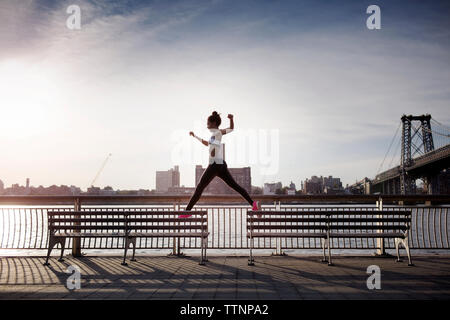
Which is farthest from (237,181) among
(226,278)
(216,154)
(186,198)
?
(226,278)

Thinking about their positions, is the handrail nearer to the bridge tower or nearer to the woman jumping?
the woman jumping

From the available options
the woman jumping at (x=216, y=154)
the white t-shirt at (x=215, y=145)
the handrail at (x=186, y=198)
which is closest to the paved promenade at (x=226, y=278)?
the handrail at (x=186, y=198)

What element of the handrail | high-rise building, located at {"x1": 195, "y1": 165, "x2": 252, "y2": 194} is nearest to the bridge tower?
high-rise building, located at {"x1": 195, "y1": 165, "x2": 252, "y2": 194}

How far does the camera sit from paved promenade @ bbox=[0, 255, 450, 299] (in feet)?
15.6

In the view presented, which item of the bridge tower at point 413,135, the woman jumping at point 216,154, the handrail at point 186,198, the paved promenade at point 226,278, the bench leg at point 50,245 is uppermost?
the bridge tower at point 413,135

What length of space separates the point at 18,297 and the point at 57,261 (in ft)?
10.4

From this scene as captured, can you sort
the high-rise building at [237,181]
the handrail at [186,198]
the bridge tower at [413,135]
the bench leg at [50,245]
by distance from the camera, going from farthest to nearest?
1. the bridge tower at [413,135]
2. the high-rise building at [237,181]
3. the handrail at [186,198]
4. the bench leg at [50,245]

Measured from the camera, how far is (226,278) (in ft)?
18.8

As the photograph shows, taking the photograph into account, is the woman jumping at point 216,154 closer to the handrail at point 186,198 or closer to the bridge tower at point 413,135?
the handrail at point 186,198

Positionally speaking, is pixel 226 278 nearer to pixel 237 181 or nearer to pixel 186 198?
pixel 186 198

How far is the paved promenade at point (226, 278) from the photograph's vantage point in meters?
4.75
